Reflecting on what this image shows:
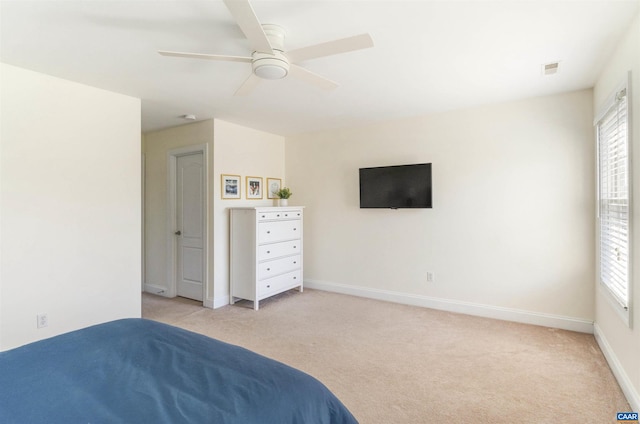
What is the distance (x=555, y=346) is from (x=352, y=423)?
2.63 m

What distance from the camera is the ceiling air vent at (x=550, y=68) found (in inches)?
101

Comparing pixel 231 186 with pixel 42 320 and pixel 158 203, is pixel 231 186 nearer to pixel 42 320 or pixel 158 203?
pixel 158 203

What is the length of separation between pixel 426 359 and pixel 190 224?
3468mm

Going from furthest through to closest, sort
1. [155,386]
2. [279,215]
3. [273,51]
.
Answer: [279,215] → [273,51] → [155,386]

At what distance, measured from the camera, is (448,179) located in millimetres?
3857

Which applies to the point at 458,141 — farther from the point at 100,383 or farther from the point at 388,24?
the point at 100,383

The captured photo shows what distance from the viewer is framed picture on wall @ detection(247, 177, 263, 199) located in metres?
4.57

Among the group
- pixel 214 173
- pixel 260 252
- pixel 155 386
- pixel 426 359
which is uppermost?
pixel 214 173

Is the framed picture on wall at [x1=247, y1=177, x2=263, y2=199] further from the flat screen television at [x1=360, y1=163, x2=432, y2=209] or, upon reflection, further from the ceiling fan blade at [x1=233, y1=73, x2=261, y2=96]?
the ceiling fan blade at [x1=233, y1=73, x2=261, y2=96]

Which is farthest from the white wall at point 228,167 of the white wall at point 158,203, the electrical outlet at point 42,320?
the electrical outlet at point 42,320

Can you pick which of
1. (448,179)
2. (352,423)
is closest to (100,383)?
(352,423)

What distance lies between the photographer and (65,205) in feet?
9.26

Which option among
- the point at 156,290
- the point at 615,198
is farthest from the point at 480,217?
the point at 156,290

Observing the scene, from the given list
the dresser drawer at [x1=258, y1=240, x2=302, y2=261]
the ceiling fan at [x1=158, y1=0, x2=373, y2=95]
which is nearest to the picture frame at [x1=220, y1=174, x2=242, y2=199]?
the dresser drawer at [x1=258, y1=240, x2=302, y2=261]
